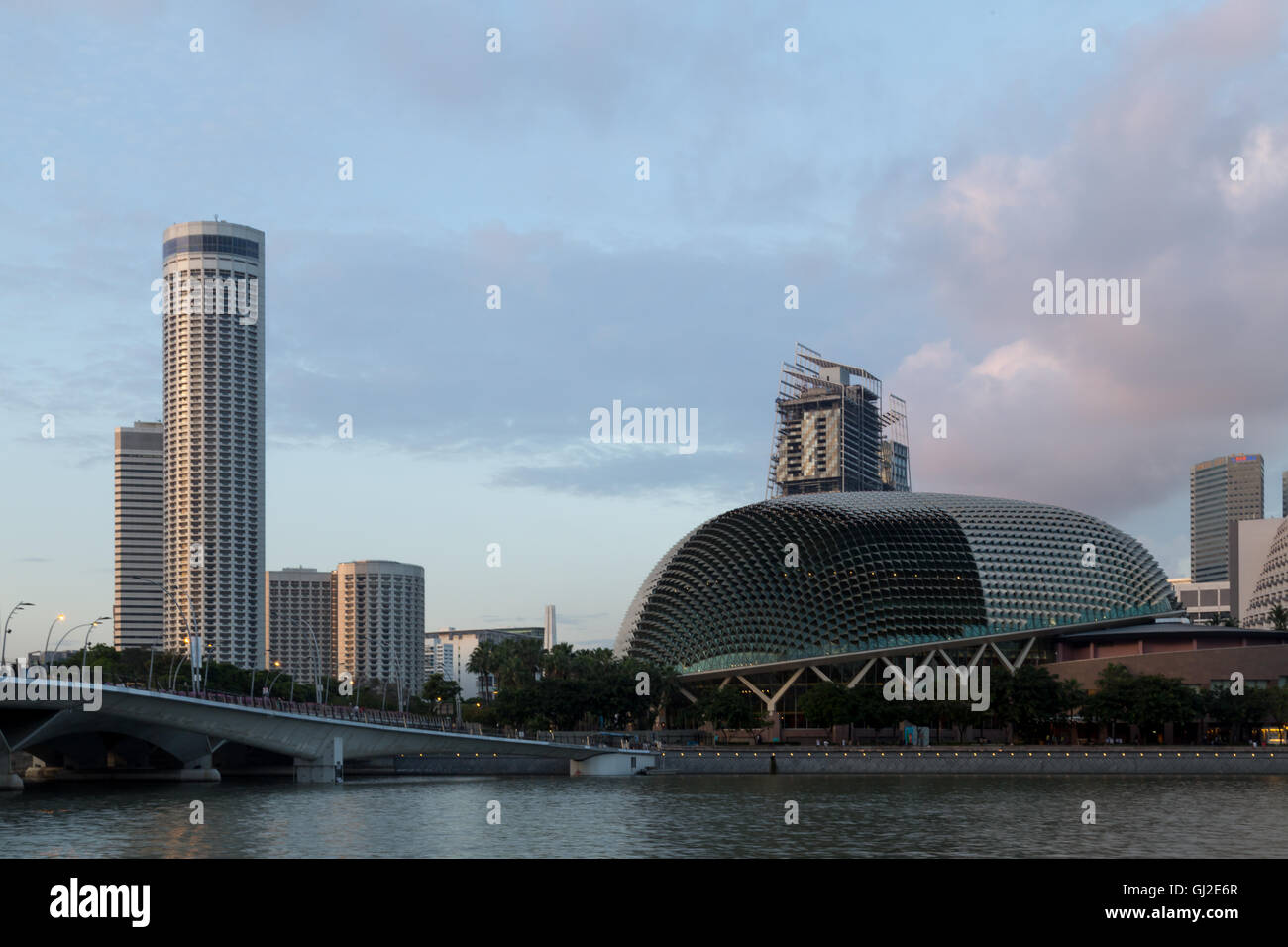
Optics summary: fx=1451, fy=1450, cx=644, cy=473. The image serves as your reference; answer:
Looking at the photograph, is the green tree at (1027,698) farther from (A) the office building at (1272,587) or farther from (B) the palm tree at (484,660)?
(A) the office building at (1272,587)

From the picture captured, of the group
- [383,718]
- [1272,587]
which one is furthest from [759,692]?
[1272,587]

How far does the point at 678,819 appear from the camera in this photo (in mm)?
59031

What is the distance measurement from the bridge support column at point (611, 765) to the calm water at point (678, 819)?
6.53 metres

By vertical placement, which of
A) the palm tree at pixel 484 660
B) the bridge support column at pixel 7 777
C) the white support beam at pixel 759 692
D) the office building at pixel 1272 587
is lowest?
the white support beam at pixel 759 692

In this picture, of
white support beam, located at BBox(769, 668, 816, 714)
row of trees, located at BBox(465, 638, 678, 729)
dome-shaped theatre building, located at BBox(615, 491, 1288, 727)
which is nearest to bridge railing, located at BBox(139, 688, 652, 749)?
row of trees, located at BBox(465, 638, 678, 729)

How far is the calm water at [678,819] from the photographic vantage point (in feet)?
158

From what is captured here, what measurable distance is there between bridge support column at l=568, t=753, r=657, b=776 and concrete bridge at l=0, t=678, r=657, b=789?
6cm

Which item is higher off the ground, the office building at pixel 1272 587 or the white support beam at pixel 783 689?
the office building at pixel 1272 587

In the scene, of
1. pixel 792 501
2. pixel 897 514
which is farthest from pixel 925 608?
pixel 792 501

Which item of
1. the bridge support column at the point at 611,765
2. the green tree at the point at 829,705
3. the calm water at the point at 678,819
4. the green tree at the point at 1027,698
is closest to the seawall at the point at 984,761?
the bridge support column at the point at 611,765

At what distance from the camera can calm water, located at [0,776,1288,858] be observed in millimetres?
48188
